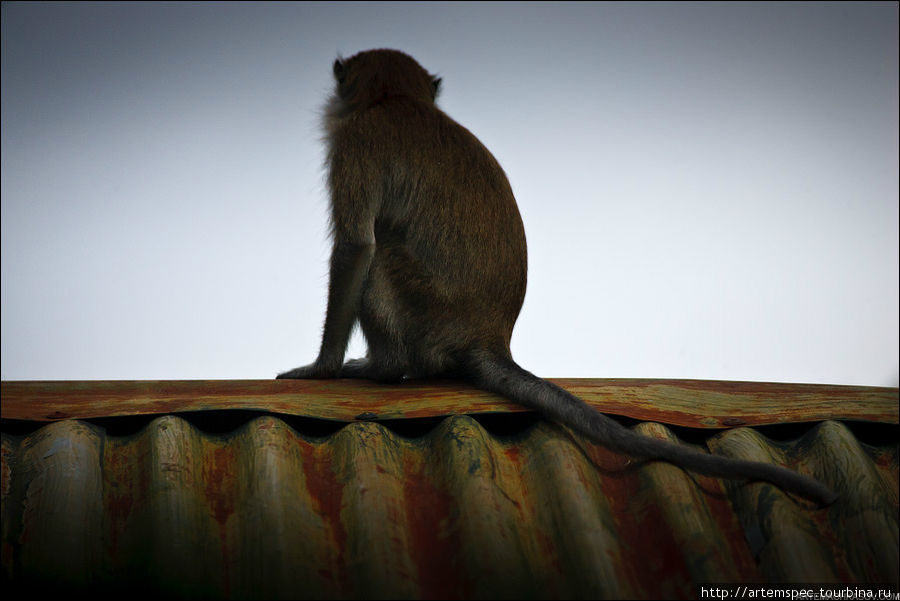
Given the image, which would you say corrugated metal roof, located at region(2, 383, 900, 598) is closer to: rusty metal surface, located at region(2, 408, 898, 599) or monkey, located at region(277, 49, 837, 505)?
rusty metal surface, located at region(2, 408, 898, 599)

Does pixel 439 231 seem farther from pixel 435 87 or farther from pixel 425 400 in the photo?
pixel 435 87

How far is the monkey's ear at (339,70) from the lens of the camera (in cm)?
381

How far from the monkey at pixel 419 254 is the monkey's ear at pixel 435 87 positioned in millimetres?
720

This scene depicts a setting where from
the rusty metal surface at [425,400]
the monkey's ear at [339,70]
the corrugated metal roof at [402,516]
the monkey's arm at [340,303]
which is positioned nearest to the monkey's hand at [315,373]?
the monkey's arm at [340,303]

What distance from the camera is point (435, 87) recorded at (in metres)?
3.96

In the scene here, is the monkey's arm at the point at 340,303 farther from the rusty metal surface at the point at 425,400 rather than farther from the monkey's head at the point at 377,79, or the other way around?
the monkey's head at the point at 377,79

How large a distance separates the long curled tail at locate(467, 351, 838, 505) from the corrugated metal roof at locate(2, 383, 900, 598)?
59mm

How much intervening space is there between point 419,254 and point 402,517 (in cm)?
133

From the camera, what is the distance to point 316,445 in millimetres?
2271

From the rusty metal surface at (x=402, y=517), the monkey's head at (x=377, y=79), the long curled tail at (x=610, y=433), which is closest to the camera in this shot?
the rusty metal surface at (x=402, y=517)

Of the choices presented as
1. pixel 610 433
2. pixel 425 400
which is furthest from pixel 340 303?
pixel 610 433

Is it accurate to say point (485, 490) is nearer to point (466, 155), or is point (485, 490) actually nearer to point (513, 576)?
point (513, 576)

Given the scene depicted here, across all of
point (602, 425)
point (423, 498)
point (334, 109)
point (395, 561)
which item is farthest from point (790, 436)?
point (334, 109)

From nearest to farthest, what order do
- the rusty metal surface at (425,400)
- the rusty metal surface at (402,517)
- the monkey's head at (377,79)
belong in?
the rusty metal surface at (402,517), the rusty metal surface at (425,400), the monkey's head at (377,79)
